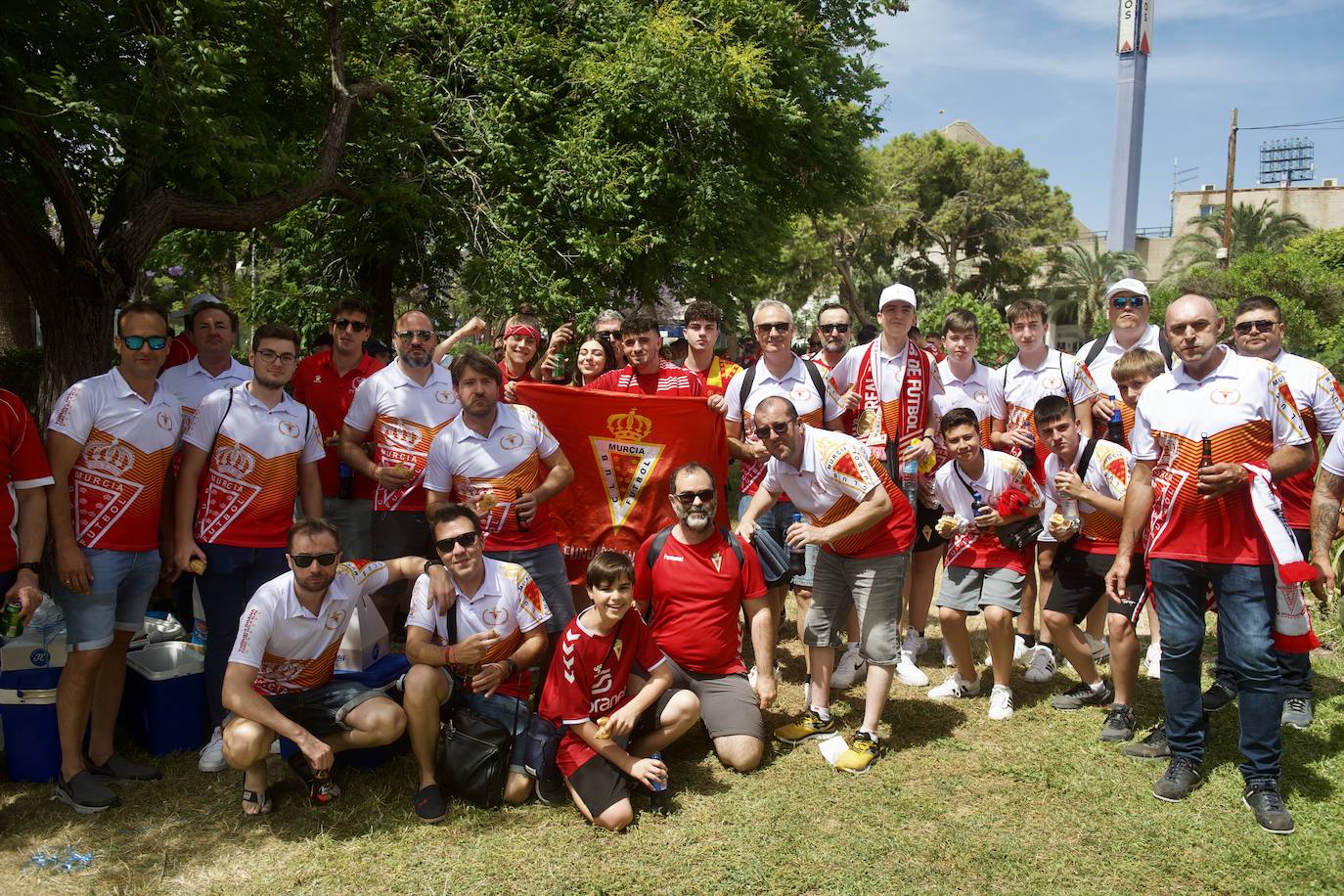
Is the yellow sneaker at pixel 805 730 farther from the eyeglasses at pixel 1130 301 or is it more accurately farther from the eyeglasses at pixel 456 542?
the eyeglasses at pixel 1130 301

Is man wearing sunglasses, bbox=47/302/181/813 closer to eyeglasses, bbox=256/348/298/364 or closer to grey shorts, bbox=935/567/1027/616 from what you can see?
eyeglasses, bbox=256/348/298/364

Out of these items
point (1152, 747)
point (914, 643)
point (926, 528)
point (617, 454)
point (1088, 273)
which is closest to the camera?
point (1152, 747)

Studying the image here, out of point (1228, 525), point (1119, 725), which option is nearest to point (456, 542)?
point (1228, 525)

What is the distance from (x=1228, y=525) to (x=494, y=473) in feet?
11.8

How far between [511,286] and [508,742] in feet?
26.8

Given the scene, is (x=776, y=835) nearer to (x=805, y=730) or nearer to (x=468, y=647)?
(x=805, y=730)

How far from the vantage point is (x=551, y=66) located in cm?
1305

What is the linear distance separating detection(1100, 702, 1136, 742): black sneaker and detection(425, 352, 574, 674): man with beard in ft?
10.0

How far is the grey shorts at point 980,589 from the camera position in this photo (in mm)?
5660

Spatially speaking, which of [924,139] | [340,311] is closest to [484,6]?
[340,311]

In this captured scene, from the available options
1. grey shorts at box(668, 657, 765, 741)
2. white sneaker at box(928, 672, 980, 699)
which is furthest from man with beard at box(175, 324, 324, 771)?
white sneaker at box(928, 672, 980, 699)

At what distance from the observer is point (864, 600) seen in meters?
5.27

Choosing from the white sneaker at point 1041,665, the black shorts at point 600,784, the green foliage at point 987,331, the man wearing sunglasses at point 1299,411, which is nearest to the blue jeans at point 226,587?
the black shorts at point 600,784

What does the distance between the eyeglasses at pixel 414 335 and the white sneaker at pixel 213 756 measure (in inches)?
90.9
